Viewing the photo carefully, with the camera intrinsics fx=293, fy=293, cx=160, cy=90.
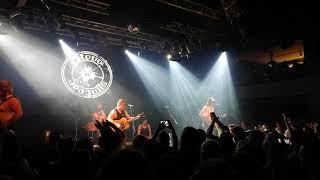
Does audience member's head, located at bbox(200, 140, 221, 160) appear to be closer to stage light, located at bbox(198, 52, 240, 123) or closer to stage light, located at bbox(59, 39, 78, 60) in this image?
stage light, located at bbox(59, 39, 78, 60)

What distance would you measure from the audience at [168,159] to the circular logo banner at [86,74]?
7675 mm

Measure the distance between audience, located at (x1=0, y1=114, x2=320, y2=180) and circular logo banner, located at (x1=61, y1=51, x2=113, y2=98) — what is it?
7675mm

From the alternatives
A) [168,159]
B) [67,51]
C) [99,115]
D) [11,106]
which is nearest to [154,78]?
[99,115]

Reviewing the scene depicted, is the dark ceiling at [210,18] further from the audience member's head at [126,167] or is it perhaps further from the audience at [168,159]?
the audience member's head at [126,167]

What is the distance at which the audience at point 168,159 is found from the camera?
5.19ft

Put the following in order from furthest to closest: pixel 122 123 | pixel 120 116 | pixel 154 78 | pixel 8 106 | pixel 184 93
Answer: pixel 184 93 < pixel 154 78 < pixel 120 116 < pixel 122 123 < pixel 8 106

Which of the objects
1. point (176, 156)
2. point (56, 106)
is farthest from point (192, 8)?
point (176, 156)

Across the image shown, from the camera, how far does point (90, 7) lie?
9.72 metres

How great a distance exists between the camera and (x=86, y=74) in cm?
1262

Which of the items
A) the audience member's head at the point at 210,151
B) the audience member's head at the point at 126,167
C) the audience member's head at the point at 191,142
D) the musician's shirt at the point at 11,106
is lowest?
the audience member's head at the point at 210,151

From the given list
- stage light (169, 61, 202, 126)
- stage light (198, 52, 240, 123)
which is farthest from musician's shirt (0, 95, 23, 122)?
stage light (198, 52, 240, 123)

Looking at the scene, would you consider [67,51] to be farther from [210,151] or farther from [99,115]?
[210,151]

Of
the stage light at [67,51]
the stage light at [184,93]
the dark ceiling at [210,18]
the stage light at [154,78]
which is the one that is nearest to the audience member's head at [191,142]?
the dark ceiling at [210,18]

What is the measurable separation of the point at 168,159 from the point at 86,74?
34.6ft
